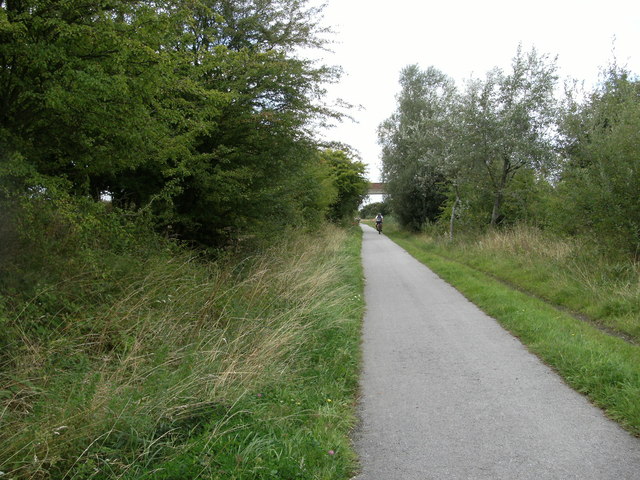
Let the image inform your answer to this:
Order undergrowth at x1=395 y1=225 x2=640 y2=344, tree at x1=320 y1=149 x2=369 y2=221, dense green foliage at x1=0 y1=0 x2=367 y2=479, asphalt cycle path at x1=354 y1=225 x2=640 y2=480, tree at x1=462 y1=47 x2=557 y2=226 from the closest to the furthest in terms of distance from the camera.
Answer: dense green foliage at x1=0 y1=0 x2=367 y2=479
asphalt cycle path at x1=354 y1=225 x2=640 y2=480
undergrowth at x1=395 y1=225 x2=640 y2=344
tree at x1=462 y1=47 x2=557 y2=226
tree at x1=320 y1=149 x2=369 y2=221

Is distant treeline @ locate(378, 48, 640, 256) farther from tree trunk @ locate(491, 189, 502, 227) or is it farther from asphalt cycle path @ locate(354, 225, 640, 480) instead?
asphalt cycle path @ locate(354, 225, 640, 480)

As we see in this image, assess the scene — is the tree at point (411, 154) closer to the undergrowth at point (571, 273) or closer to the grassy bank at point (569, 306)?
the undergrowth at point (571, 273)

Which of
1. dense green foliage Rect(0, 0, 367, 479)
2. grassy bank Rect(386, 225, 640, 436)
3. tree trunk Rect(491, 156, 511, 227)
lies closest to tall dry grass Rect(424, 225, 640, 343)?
grassy bank Rect(386, 225, 640, 436)

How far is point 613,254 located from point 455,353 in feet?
19.8

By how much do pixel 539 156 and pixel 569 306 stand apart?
9638mm

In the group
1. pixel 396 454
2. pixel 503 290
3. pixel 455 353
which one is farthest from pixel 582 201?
pixel 396 454

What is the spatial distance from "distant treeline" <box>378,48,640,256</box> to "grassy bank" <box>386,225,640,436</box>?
0.92 metres

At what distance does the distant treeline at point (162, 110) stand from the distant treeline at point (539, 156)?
19.8ft

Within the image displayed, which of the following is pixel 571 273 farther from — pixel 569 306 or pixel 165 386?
pixel 165 386

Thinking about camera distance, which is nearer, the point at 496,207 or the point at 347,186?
the point at 496,207

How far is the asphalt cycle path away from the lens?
324 cm

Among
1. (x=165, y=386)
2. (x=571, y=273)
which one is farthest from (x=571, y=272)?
(x=165, y=386)

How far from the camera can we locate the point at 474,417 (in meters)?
4.03

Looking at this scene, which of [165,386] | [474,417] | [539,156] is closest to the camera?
[165,386]
